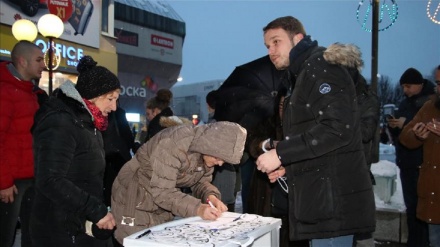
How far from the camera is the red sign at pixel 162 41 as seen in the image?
36.7m

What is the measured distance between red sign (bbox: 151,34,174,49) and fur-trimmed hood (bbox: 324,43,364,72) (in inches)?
1375

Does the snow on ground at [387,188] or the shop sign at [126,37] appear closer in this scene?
the snow on ground at [387,188]

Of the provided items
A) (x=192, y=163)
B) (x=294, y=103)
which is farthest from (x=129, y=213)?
(x=294, y=103)

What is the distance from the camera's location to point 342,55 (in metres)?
2.62

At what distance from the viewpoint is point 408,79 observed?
5535 mm

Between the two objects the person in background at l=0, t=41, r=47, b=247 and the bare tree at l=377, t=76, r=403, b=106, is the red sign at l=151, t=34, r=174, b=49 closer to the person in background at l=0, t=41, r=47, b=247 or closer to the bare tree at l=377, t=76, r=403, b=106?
the bare tree at l=377, t=76, r=403, b=106

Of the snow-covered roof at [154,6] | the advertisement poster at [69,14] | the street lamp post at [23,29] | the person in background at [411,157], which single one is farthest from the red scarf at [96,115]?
the snow-covered roof at [154,6]

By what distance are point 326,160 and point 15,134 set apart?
8.52 feet

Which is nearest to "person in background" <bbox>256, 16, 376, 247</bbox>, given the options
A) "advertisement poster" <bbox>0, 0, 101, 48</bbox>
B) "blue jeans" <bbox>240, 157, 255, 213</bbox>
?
"blue jeans" <bbox>240, 157, 255, 213</bbox>

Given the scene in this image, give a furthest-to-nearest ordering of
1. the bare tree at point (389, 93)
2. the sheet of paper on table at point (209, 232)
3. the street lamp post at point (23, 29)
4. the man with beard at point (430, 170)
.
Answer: the bare tree at point (389, 93)
the street lamp post at point (23, 29)
the man with beard at point (430, 170)
the sheet of paper on table at point (209, 232)

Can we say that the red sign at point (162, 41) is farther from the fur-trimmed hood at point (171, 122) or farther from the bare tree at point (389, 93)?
the fur-trimmed hood at point (171, 122)

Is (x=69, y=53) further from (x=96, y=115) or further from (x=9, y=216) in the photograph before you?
(x=96, y=115)

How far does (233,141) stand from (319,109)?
1.72ft

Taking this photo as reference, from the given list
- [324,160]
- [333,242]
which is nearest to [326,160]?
[324,160]
